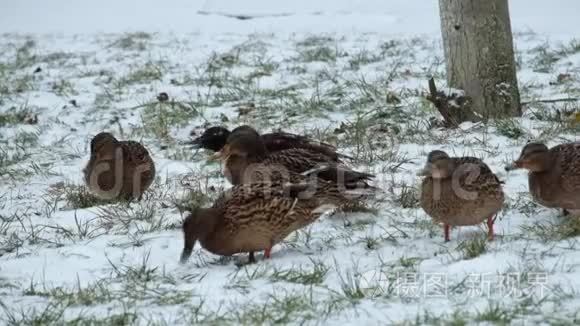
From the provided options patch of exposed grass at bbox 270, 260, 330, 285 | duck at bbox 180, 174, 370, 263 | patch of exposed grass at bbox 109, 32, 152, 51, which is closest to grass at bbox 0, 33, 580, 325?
patch of exposed grass at bbox 270, 260, 330, 285

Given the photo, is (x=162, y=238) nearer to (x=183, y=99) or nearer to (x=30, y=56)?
(x=183, y=99)

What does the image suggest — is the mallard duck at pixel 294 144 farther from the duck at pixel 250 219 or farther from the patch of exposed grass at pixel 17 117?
the patch of exposed grass at pixel 17 117

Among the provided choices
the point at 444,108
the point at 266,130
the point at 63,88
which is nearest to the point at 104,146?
the point at 266,130

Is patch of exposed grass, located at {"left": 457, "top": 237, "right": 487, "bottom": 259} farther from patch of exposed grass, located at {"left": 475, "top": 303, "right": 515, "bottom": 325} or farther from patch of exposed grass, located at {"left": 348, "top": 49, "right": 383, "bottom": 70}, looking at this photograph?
patch of exposed grass, located at {"left": 348, "top": 49, "right": 383, "bottom": 70}

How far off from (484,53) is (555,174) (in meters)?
2.61

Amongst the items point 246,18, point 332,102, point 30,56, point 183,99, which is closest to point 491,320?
point 332,102

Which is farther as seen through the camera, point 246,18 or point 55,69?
point 246,18

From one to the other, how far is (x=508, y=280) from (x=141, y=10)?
49.2ft

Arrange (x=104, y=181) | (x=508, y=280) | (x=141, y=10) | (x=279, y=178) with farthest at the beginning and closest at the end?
(x=141, y=10) < (x=104, y=181) < (x=279, y=178) < (x=508, y=280)

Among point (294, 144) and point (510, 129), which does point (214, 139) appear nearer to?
point (294, 144)

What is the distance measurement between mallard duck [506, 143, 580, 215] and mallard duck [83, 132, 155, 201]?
8.47 ft

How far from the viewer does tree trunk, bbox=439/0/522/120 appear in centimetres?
732

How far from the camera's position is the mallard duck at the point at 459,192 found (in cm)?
466

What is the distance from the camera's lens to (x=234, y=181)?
6.21 meters
